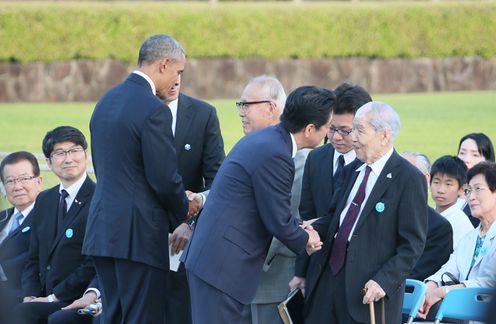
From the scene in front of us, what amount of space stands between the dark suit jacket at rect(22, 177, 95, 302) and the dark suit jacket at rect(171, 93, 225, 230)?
858 millimetres

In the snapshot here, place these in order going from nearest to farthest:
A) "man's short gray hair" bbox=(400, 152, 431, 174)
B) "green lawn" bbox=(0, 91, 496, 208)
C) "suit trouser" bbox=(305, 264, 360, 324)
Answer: "suit trouser" bbox=(305, 264, 360, 324), "man's short gray hair" bbox=(400, 152, 431, 174), "green lawn" bbox=(0, 91, 496, 208)

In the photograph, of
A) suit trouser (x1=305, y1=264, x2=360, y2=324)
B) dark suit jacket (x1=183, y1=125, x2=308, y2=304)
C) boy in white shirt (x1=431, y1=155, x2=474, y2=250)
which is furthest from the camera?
boy in white shirt (x1=431, y1=155, x2=474, y2=250)

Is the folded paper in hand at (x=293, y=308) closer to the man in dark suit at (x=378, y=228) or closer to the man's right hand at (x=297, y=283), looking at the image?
the man's right hand at (x=297, y=283)

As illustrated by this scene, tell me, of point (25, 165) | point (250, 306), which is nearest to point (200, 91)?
point (25, 165)

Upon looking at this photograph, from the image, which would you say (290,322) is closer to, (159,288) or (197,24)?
(159,288)

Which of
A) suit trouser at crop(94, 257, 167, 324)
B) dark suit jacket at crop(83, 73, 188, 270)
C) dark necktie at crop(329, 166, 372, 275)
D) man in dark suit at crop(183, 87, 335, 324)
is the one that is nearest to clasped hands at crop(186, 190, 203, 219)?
dark suit jacket at crop(83, 73, 188, 270)

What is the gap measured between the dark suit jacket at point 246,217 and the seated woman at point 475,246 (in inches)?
55.2

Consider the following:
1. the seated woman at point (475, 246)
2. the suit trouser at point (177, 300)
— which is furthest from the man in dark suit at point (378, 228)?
the suit trouser at point (177, 300)

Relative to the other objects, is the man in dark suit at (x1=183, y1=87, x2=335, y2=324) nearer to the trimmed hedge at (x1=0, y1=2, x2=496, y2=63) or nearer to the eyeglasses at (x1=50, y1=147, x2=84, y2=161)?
the eyeglasses at (x1=50, y1=147, x2=84, y2=161)

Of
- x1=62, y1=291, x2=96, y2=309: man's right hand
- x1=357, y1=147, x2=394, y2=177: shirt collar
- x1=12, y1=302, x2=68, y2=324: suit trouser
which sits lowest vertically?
x1=12, y1=302, x2=68, y2=324: suit trouser

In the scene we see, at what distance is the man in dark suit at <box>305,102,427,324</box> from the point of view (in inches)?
201

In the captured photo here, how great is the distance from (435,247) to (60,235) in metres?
2.52

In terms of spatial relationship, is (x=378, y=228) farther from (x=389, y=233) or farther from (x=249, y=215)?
(x=249, y=215)

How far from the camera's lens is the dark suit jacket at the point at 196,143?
6227mm
